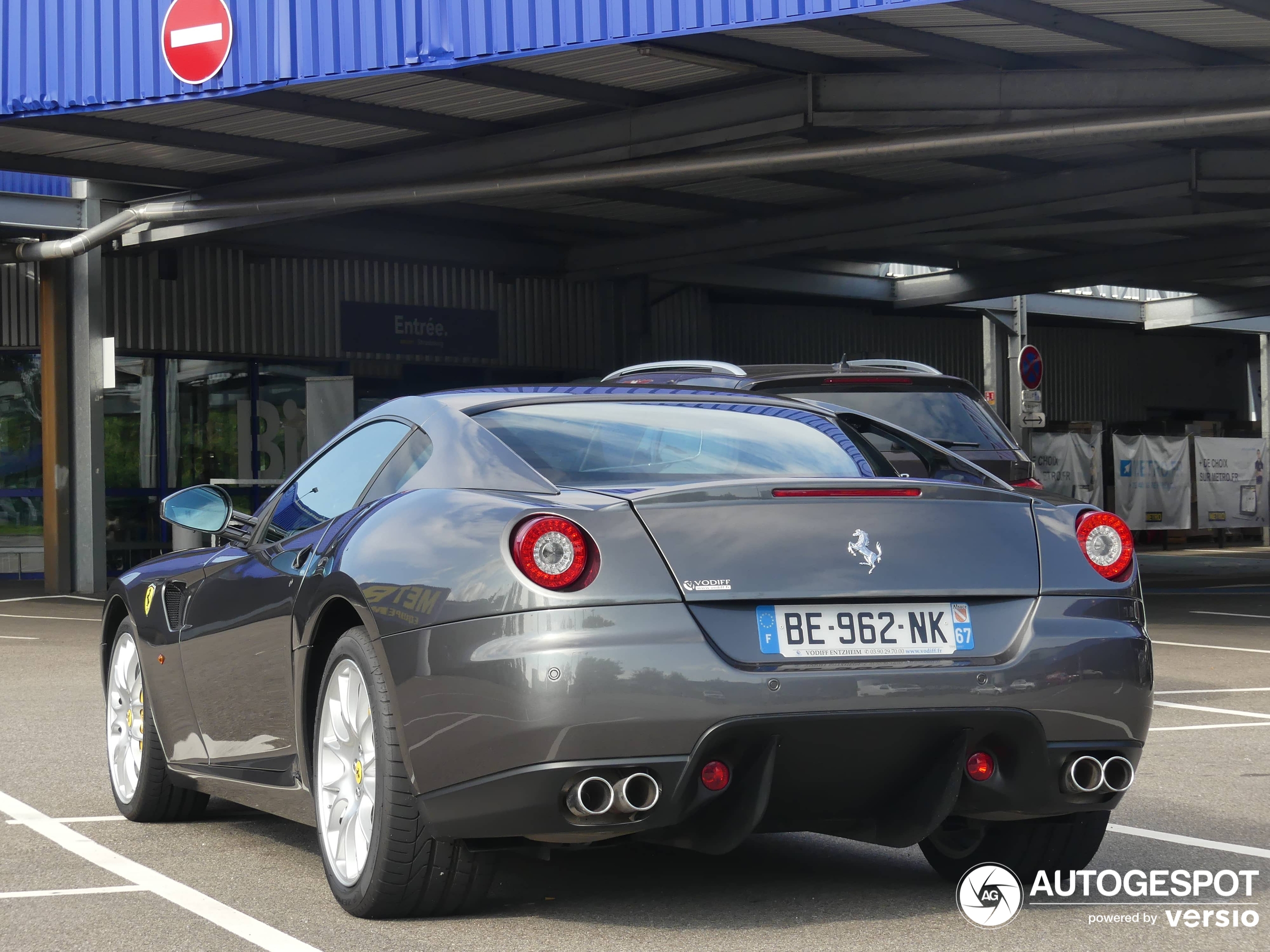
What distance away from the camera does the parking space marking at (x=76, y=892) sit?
15.4 ft

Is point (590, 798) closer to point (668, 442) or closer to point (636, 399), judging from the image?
point (668, 442)

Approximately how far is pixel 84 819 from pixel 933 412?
5.27 m

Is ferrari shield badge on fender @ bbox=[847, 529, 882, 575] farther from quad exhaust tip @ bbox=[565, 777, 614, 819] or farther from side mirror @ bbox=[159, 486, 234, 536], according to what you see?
side mirror @ bbox=[159, 486, 234, 536]

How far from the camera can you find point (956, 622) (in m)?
4.00

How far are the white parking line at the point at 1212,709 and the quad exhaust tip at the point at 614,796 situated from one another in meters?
5.81

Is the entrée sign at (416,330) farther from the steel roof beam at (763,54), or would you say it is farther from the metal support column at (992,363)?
the steel roof beam at (763,54)

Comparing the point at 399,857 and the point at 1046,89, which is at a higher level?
the point at 1046,89

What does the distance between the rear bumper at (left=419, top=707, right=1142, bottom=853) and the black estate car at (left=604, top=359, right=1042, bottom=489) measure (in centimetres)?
524

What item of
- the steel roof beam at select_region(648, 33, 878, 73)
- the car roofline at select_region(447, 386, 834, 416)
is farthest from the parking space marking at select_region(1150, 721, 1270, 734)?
the steel roof beam at select_region(648, 33, 878, 73)

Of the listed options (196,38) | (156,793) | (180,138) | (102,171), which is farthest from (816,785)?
(102,171)

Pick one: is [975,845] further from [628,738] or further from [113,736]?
[113,736]

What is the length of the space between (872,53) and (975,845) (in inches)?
432

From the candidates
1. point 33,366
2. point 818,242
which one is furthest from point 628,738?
point 33,366

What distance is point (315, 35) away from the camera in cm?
1409
